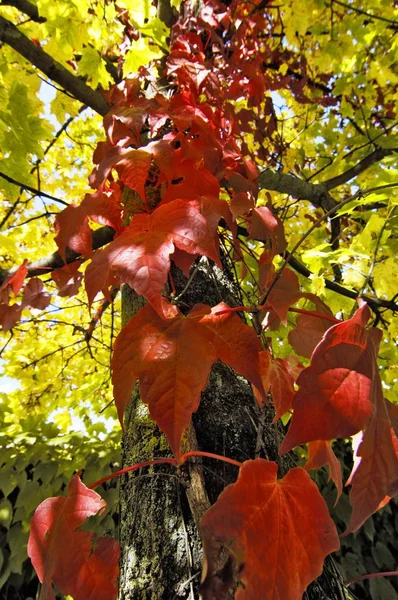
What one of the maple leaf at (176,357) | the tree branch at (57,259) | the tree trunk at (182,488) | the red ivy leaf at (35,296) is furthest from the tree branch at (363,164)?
the maple leaf at (176,357)

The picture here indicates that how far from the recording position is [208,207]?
94 centimetres

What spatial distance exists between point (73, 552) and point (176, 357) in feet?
1.21

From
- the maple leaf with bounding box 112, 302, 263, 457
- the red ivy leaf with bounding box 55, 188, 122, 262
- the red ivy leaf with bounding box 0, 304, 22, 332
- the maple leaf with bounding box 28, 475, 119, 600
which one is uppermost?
the red ivy leaf with bounding box 0, 304, 22, 332

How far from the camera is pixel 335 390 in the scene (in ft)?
1.72

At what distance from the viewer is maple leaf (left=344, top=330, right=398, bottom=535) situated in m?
0.49

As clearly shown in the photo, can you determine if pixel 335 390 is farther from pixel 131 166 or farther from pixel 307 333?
pixel 131 166

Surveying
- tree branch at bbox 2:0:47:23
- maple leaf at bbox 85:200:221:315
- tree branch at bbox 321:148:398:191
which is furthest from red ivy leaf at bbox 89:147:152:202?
tree branch at bbox 321:148:398:191

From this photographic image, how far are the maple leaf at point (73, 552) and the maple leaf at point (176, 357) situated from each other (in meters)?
0.19

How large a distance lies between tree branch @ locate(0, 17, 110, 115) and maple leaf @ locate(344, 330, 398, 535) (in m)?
1.90

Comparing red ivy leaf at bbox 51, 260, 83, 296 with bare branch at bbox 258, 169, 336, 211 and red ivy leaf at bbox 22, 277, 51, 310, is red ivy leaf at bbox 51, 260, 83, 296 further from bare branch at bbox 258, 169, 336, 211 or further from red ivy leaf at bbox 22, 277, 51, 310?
bare branch at bbox 258, 169, 336, 211

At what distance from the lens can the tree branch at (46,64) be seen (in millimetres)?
1748

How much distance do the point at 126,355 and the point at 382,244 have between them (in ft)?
5.76

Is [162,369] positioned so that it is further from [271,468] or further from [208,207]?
[208,207]

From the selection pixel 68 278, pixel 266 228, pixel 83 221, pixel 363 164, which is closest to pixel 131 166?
pixel 83 221
